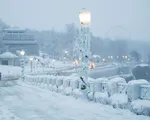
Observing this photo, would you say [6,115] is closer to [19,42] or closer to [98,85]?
[98,85]

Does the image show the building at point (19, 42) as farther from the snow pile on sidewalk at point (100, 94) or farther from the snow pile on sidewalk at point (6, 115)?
the snow pile on sidewalk at point (6, 115)

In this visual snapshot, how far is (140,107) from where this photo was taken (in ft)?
42.1

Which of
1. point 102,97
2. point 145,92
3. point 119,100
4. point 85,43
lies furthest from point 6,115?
point 145,92

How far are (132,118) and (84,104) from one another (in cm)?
437

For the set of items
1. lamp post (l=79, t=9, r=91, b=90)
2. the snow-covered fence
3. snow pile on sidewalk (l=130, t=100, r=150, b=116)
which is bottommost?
snow pile on sidewalk (l=130, t=100, r=150, b=116)

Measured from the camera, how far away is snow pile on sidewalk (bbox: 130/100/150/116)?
12.6 meters

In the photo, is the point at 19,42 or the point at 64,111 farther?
the point at 19,42

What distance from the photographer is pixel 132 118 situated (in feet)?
40.7

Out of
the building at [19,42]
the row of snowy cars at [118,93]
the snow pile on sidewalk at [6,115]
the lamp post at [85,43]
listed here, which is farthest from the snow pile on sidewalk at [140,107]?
the building at [19,42]

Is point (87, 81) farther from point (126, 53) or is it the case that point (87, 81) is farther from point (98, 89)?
point (126, 53)

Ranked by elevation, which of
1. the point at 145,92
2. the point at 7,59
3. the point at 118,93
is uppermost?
the point at 7,59

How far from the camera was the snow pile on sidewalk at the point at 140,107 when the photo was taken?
12570 mm

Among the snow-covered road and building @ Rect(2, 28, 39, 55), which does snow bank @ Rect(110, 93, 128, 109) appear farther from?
building @ Rect(2, 28, 39, 55)

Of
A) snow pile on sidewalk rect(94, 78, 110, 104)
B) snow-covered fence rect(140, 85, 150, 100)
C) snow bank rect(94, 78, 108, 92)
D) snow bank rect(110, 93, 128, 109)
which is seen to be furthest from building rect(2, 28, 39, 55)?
snow-covered fence rect(140, 85, 150, 100)
